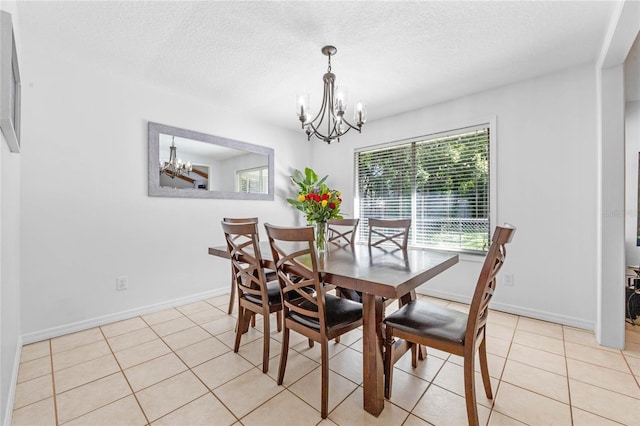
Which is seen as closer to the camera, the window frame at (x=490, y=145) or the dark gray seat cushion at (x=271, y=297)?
the dark gray seat cushion at (x=271, y=297)

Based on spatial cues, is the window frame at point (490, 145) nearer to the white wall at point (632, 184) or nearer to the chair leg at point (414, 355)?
the white wall at point (632, 184)

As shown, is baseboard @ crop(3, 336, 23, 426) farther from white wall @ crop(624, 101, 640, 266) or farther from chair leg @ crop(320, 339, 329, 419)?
white wall @ crop(624, 101, 640, 266)

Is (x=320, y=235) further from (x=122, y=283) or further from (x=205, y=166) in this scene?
(x=122, y=283)

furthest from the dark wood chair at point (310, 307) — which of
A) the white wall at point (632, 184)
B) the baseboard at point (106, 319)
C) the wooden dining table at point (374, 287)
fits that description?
the white wall at point (632, 184)

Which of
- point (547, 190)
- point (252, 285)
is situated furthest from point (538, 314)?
point (252, 285)

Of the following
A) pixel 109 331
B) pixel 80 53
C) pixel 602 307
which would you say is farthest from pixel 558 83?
pixel 109 331

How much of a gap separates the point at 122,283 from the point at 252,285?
1.53 m

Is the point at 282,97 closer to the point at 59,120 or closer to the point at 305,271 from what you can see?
the point at 59,120

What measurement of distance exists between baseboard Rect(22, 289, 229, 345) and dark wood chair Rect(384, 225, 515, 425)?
2513mm

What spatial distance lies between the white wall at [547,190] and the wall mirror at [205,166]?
2.73m

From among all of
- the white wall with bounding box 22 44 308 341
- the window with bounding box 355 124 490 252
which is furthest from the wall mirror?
the window with bounding box 355 124 490 252

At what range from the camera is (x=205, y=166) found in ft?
11.2

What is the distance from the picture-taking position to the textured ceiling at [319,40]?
1856mm

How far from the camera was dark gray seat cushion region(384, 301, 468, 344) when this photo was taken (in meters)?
1.44
